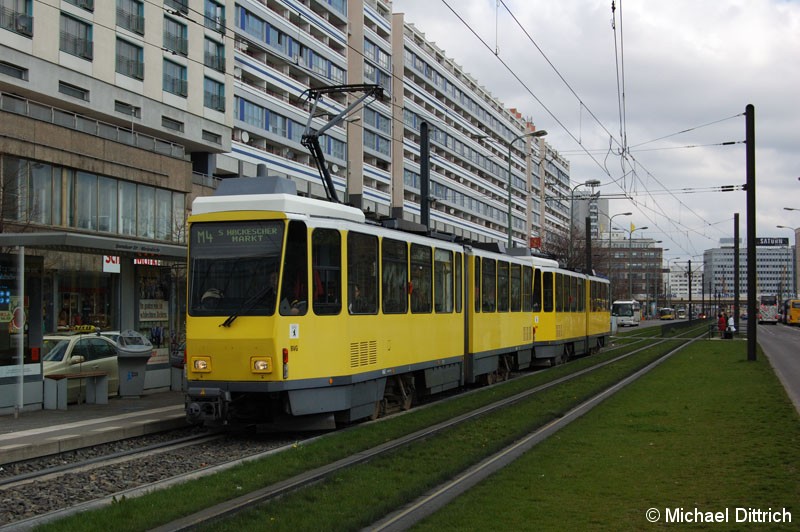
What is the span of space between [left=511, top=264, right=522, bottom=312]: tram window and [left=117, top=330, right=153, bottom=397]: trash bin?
9.61 m

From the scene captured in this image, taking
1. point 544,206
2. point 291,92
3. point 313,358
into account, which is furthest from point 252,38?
point 544,206

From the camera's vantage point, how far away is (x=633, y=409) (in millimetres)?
15375

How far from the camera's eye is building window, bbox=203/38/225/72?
4656 cm

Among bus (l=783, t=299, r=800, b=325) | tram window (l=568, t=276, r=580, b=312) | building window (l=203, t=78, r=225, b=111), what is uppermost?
building window (l=203, t=78, r=225, b=111)

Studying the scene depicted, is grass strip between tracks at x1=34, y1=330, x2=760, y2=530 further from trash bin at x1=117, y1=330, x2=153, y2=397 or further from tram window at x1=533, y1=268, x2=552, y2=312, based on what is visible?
tram window at x1=533, y1=268, x2=552, y2=312

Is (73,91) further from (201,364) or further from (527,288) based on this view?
(201,364)

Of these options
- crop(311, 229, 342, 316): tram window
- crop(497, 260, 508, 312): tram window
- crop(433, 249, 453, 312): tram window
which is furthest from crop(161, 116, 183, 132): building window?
crop(311, 229, 342, 316): tram window

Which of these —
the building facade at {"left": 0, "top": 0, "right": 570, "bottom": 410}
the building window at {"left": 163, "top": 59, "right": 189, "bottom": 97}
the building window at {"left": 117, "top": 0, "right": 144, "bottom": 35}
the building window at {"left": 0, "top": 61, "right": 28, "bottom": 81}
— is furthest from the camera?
the building window at {"left": 163, "top": 59, "right": 189, "bottom": 97}

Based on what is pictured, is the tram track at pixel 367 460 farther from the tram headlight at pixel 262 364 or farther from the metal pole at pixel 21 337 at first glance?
the metal pole at pixel 21 337

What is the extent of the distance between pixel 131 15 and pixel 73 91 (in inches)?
214

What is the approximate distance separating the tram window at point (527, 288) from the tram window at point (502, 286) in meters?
1.89

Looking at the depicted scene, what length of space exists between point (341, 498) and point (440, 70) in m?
89.8

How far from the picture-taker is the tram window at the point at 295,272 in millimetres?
12125

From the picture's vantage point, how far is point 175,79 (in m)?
43.3
